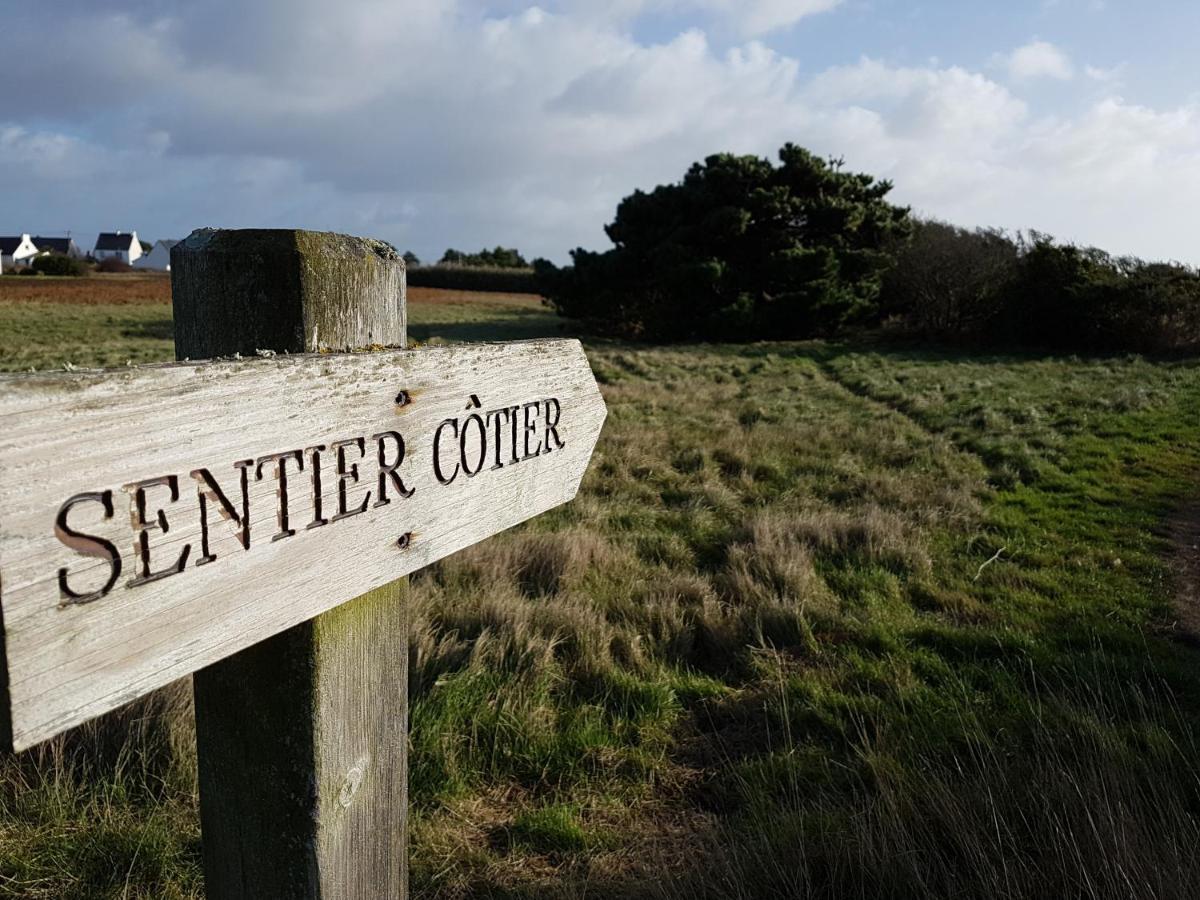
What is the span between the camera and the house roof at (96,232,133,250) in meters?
119

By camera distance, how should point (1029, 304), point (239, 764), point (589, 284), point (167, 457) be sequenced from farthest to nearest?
point (589, 284)
point (1029, 304)
point (239, 764)
point (167, 457)

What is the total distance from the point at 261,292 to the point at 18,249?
124880mm

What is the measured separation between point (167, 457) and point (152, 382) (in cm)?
10

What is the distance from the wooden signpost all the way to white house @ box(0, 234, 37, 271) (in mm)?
116501

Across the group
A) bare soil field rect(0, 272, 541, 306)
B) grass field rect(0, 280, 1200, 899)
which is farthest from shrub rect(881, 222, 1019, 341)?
bare soil field rect(0, 272, 541, 306)

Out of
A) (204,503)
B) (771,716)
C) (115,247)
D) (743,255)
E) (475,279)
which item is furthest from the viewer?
(115,247)

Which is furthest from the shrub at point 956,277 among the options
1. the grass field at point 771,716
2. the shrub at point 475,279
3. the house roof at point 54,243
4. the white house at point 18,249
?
the house roof at point 54,243

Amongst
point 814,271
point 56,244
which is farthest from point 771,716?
point 56,244

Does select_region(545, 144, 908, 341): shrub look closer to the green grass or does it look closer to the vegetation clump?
the vegetation clump

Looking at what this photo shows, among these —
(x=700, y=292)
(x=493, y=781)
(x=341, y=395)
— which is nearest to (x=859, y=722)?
(x=493, y=781)

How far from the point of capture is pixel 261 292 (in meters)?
1.40

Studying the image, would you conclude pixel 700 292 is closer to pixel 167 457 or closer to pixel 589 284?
pixel 589 284

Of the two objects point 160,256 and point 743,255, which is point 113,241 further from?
point 743,255

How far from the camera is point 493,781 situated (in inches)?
120
